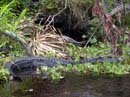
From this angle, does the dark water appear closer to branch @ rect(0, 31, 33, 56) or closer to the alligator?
the alligator

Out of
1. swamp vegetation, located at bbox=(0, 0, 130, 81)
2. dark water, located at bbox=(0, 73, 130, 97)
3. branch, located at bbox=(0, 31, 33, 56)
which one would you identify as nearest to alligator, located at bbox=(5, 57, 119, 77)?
swamp vegetation, located at bbox=(0, 0, 130, 81)

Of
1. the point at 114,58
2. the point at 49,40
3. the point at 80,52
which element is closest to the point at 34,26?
the point at 49,40

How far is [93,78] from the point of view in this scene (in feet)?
26.2

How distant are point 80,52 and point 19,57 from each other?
1484 mm

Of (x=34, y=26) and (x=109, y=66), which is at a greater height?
(x=34, y=26)

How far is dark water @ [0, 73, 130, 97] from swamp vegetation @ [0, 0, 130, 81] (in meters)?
0.33

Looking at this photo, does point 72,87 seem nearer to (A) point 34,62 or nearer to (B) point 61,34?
(A) point 34,62

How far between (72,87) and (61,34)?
3.24 metres

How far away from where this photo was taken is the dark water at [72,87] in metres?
6.91

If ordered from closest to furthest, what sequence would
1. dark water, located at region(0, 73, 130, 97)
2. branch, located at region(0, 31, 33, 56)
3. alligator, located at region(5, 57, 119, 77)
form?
dark water, located at region(0, 73, 130, 97) → alligator, located at region(5, 57, 119, 77) → branch, located at region(0, 31, 33, 56)

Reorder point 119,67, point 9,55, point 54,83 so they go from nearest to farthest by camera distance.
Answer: point 54,83 < point 119,67 < point 9,55

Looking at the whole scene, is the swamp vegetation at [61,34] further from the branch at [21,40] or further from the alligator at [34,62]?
the alligator at [34,62]

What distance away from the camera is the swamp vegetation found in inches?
338

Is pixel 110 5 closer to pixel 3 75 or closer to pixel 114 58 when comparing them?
pixel 114 58
